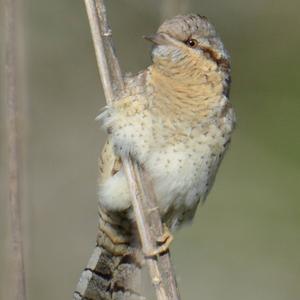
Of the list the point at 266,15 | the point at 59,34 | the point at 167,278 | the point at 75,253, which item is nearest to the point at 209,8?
the point at 266,15

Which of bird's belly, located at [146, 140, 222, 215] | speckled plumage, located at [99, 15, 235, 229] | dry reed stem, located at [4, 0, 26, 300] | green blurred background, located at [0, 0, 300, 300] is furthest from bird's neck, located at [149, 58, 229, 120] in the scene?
green blurred background, located at [0, 0, 300, 300]

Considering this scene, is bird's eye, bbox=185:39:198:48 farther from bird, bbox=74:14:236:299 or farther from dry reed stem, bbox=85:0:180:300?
dry reed stem, bbox=85:0:180:300

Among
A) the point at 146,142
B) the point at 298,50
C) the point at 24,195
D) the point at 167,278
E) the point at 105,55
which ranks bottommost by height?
the point at 167,278

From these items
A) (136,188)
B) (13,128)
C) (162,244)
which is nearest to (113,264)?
(162,244)

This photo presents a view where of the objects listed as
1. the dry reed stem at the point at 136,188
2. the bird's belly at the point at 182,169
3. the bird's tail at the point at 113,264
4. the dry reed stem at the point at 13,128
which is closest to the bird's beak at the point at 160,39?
the dry reed stem at the point at 136,188

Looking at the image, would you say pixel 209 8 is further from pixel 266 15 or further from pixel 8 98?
pixel 8 98

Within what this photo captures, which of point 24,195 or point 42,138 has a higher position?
point 42,138

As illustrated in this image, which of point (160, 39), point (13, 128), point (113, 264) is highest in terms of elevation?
point (160, 39)

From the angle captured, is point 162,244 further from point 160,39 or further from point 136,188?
point 160,39
